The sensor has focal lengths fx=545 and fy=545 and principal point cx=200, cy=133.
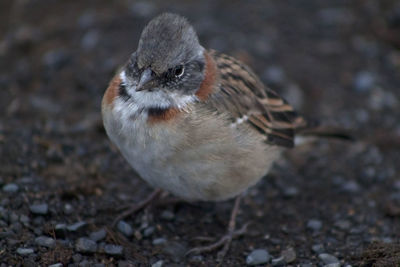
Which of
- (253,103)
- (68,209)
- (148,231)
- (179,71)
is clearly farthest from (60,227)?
(253,103)

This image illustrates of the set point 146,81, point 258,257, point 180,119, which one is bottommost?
point 258,257

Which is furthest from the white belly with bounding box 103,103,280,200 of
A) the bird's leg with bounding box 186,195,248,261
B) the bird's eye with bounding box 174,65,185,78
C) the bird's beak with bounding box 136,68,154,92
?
the bird's leg with bounding box 186,195,248,261

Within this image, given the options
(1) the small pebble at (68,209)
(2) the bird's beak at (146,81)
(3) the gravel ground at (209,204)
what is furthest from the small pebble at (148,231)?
(2) the bird's beak at (146,81)

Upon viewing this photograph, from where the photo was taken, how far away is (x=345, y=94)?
793 centimetres

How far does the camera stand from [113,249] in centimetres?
480

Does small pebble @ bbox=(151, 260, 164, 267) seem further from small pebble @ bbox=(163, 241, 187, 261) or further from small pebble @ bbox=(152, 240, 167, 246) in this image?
small pebble @ bbox=(152, 240, 167, 246)

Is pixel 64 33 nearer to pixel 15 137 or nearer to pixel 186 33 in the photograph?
pixel 15 137

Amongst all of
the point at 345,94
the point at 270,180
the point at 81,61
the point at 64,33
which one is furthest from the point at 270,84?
the point at 64,33

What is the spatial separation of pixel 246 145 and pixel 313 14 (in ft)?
15.8

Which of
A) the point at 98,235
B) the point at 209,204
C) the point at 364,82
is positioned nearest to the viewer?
the point at 98,235

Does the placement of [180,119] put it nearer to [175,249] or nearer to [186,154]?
[186,154]

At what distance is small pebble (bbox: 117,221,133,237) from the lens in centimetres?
520

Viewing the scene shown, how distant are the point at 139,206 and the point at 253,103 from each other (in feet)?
5.09

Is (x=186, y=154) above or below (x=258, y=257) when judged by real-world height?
above
